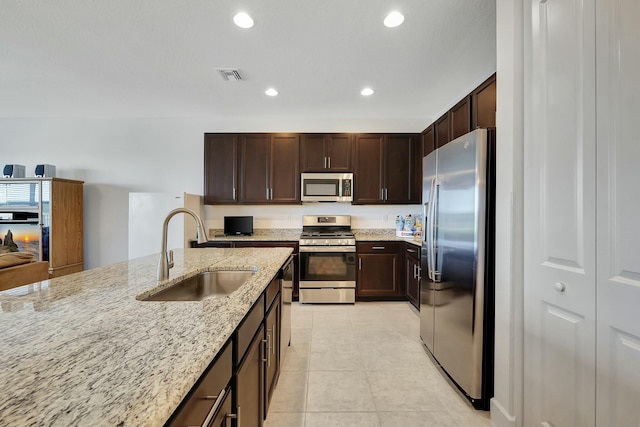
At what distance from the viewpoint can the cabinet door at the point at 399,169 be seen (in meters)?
3.82

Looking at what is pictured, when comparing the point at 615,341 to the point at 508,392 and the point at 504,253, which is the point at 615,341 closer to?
the point at 504,253

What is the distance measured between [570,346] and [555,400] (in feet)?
0.96

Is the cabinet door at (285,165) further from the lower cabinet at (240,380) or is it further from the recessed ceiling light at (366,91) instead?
the lower cabinet at (240,380)

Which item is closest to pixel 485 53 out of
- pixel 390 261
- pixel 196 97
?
pixel 390 261

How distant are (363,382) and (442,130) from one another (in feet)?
9.29

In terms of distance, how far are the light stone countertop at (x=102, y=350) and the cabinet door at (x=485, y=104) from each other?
236 cm

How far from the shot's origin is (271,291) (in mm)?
1551

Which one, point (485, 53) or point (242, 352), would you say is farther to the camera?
point (485, 53)

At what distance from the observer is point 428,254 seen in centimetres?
216

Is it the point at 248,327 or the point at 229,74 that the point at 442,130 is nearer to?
Answer: the point at 229,74

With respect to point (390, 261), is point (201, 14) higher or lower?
higher

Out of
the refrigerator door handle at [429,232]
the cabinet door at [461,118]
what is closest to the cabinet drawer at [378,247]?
the refrigerator door handle at [429,232]

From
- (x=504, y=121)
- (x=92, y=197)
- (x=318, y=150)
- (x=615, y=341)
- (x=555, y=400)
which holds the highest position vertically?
(x=318, y=150)

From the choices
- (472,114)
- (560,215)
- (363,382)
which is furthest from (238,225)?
(560,215)
